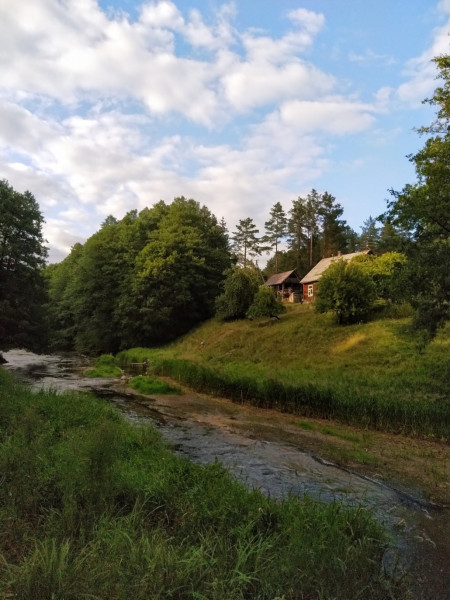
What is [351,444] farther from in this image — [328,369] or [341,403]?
[328,369]

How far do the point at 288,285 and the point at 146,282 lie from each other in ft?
78.1

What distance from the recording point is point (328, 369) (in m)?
25.9

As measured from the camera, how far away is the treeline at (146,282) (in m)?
48.2

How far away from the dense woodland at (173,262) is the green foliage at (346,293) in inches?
397

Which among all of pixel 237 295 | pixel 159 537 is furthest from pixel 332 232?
pixel 159 537

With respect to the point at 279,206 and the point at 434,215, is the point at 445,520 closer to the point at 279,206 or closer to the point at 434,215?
the point at 434,215

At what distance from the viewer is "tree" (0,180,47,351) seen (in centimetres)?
2886

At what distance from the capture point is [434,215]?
15602 mm

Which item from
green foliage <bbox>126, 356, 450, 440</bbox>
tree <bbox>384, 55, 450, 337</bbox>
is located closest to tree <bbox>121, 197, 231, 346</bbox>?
green foliage <bbox>126, 356, 450, 440</bbox>

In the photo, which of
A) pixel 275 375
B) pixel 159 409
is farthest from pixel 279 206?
pixel 159 409

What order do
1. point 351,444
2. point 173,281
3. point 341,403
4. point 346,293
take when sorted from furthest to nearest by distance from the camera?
point 173,281 < point 346,293 < point 341,403 < point 351,444

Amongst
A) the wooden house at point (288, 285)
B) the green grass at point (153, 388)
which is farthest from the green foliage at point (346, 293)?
the wooden house at point (288, 285)

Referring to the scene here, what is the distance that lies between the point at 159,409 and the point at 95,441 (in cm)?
1398

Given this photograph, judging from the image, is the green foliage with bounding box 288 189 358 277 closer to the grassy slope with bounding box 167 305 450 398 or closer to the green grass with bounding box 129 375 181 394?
the grassy slope with bounding box 167 305 450 398
